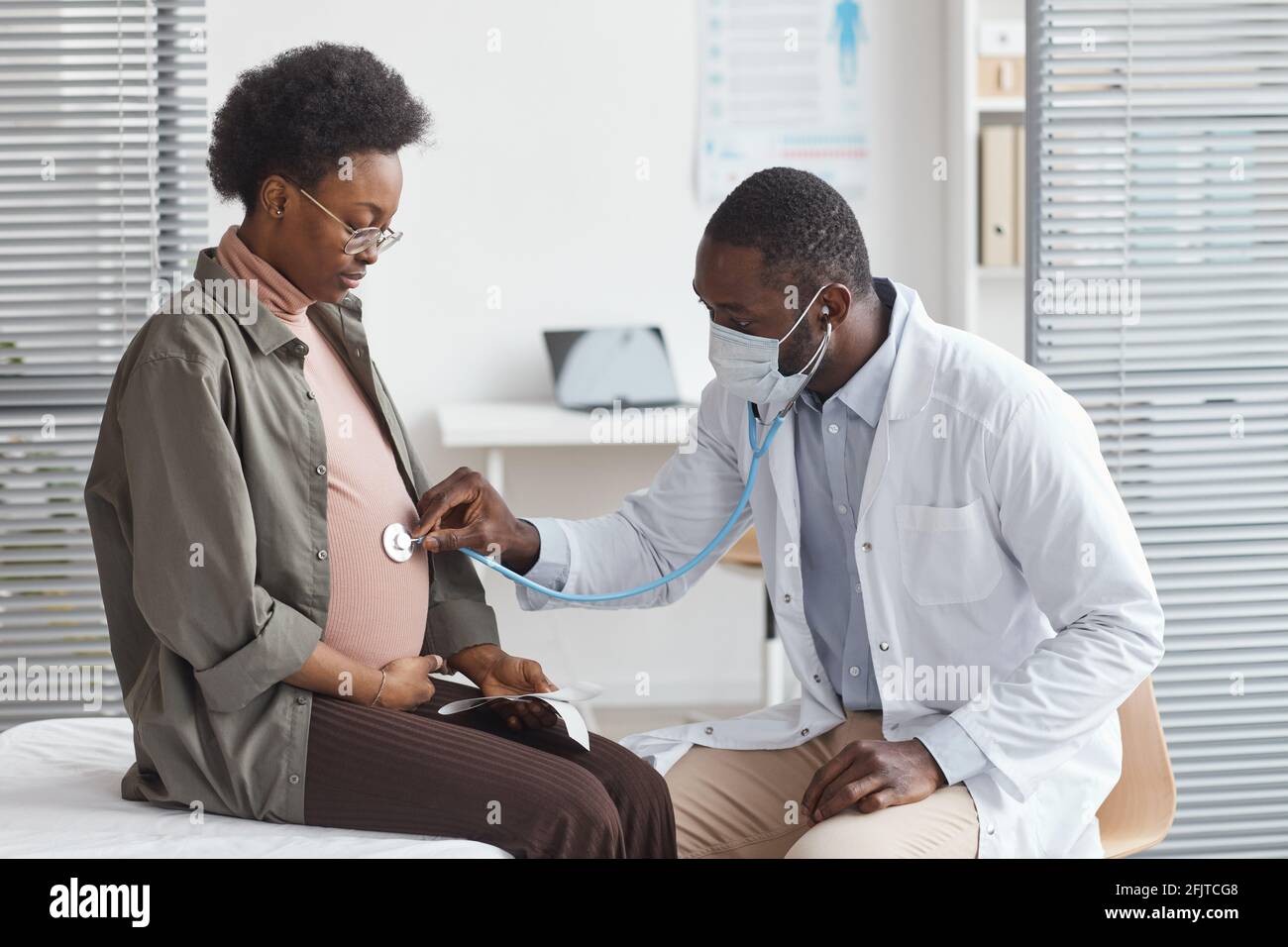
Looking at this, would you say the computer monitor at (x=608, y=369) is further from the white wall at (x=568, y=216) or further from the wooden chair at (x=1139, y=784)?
the wooden chair at (x=1139, y=784)

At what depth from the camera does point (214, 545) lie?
120 cm

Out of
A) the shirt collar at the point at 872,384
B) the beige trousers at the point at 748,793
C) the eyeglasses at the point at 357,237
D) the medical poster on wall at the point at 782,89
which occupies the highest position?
the medical poster on wall at the point at 782,89

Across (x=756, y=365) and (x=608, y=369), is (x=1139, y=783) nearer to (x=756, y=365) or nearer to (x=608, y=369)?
(x=756, y=365)

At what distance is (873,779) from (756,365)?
0.50 metres

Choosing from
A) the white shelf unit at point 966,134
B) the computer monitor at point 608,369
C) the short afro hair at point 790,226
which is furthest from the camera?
the white shelf unit at point 966,134

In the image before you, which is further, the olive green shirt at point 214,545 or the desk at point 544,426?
the desk at point 544,426

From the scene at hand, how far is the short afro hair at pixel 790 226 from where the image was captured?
4.74ft

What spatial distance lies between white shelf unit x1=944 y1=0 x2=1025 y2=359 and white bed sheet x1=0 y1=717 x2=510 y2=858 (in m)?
2.57

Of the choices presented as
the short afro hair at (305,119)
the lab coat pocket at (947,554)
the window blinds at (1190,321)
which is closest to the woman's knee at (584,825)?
the lab coat pocket at (947,554)

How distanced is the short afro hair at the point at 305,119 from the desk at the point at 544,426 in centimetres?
156

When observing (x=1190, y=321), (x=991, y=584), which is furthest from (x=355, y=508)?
(x=1190, y=321)

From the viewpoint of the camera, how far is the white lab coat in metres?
1.35
